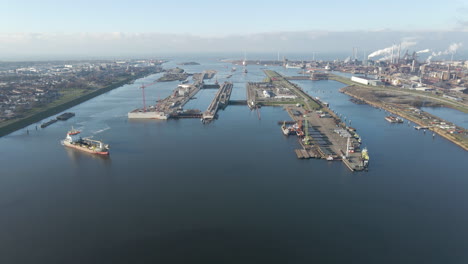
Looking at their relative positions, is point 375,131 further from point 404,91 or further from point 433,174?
point 404,91

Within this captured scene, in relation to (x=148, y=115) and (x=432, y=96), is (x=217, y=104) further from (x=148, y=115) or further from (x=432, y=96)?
(x=432, y=96)

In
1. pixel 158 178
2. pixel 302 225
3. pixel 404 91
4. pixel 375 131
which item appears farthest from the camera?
pixel 404 91

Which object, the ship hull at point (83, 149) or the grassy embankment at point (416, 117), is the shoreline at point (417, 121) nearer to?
the grassy embankment at point (416, 117)

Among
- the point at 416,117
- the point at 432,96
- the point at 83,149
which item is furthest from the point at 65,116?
the point at 432,96

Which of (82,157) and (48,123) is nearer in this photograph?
(82,157)

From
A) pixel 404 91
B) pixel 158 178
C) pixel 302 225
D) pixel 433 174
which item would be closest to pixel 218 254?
pixel 302 225

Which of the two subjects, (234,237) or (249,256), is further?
(234,237)

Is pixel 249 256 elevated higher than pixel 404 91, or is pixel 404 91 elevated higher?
pixel 404 91

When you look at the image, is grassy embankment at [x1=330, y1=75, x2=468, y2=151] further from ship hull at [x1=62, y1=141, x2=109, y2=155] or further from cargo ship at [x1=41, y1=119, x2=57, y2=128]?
cargo ship at [x1=41, y1=119, x2=57, y2=128]

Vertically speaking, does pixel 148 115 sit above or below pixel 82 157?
above
